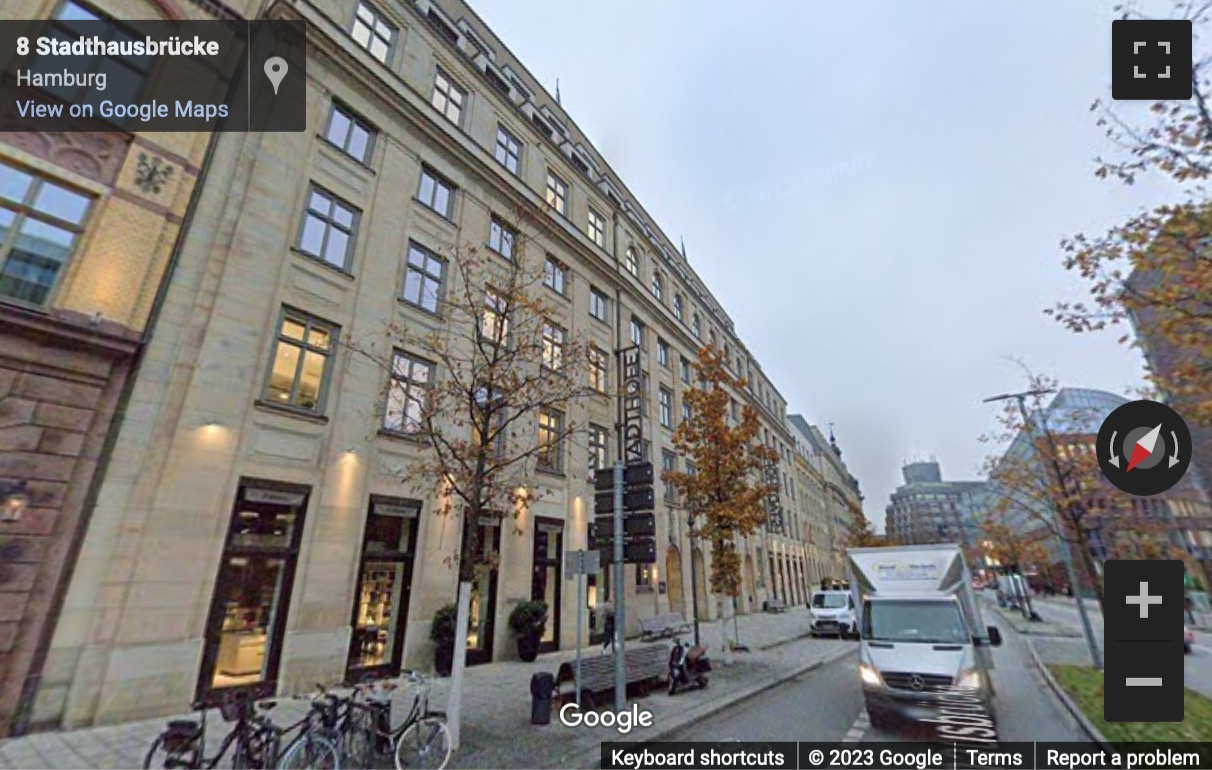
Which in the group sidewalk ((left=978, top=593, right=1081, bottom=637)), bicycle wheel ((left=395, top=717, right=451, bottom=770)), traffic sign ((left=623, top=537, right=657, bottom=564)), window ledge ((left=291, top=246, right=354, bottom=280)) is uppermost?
window ledge ((left=291, top=246, right=354, bottom=280))

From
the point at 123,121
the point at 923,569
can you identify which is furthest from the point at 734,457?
the point at 123,121

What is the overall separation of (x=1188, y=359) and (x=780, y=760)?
26.9 feet

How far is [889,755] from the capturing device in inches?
301

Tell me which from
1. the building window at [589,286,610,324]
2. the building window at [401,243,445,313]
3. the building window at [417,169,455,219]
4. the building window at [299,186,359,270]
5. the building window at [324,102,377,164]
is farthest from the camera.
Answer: the building window at [589,286,610,324]

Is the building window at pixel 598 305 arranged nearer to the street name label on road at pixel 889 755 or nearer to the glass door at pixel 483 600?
the glass door at pixel 483 600

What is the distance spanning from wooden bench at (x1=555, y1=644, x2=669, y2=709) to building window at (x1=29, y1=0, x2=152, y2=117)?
14363 millimetres

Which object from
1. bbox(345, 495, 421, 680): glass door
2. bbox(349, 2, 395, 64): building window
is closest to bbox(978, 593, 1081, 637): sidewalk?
bbox(345, 495, 421, 680): glass door

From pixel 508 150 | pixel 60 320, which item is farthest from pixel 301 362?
pixel 508 150

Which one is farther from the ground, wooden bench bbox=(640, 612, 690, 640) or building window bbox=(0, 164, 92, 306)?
building window bbox=(0, 164, 92, 306)

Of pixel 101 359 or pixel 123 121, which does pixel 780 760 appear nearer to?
pixel 101 359

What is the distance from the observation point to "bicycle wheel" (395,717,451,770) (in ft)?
21.9

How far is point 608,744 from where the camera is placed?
757 cm

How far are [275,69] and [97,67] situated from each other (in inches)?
155

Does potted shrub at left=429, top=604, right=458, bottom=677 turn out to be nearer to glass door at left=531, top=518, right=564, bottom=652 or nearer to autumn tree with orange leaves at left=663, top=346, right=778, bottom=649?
glass door at left=531, top=518, right=564, bottom=652
